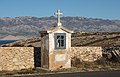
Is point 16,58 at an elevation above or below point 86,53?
below

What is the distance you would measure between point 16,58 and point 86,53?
630 cm

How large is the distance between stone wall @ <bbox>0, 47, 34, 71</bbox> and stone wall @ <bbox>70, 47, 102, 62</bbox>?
12.6 feet

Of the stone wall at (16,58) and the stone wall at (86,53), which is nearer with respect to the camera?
the stone wall at (16,58)

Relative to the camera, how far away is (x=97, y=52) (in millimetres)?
31547

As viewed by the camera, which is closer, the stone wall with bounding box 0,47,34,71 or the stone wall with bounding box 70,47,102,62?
the stone wall with bounding box 0,47,34,71

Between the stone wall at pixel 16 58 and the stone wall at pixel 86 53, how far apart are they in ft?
12.6

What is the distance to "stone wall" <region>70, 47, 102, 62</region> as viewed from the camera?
30.7m

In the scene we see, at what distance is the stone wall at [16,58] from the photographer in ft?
91.9

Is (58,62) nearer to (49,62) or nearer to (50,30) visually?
(49,62)

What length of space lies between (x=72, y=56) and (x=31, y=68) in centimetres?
390

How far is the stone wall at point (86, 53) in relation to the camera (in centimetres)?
3069

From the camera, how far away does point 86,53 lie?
31.1 m

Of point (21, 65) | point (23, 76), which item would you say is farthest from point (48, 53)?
point (23, 76)

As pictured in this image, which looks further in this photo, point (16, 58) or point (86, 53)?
point (86, 53)
